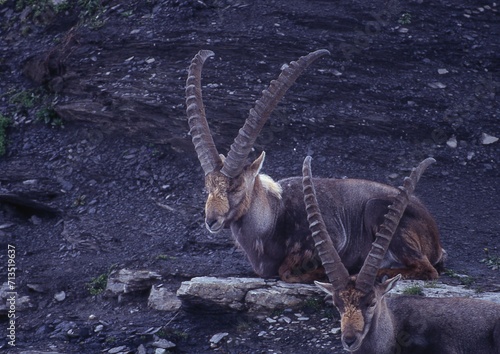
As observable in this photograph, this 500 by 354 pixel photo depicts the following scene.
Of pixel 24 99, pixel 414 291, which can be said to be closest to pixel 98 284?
pixel 414 291

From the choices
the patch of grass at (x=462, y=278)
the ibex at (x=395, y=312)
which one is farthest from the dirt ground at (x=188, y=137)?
the ibex at (x=395, y=312)

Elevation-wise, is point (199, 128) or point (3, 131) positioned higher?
point (199, 128)

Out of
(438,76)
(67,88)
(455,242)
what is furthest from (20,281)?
(438,76)

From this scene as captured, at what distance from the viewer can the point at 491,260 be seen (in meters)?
12.8

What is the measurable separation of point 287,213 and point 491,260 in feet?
10.2

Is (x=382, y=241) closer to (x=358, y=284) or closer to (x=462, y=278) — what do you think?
(x=358, y=284)

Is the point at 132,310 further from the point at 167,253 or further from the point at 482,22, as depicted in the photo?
the point at 482,22

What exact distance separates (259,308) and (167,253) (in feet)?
8.48

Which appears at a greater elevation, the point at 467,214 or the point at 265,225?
the point at 265,225

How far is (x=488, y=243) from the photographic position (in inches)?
531

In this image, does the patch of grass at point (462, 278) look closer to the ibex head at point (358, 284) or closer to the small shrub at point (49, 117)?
the ibex head at point (358, 284)

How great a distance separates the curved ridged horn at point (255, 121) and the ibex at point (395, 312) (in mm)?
1869

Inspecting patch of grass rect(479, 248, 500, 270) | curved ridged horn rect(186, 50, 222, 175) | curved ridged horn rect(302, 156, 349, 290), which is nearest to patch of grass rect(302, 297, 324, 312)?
curved ridged horn rect(302, 156, 349, 290)

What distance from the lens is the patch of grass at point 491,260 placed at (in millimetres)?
12597
